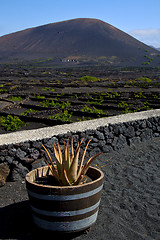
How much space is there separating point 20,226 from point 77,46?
165 metres

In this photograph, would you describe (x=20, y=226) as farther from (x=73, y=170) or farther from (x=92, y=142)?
(x=92, y=142)

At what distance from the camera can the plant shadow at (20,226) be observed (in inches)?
157

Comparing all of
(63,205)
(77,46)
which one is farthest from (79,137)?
(77,46)

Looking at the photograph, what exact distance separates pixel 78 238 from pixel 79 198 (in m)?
0.65

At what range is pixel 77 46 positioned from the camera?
538 ft

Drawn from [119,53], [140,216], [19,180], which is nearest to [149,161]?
[140,216]

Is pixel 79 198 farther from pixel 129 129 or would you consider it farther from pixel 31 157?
pixel 129 129

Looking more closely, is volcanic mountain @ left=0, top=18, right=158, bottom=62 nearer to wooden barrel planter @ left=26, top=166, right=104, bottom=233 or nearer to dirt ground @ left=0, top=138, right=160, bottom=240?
dirt ground @ left=0, top=138, right=160, bottom=240

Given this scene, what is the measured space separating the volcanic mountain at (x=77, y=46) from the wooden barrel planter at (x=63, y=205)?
134287mm

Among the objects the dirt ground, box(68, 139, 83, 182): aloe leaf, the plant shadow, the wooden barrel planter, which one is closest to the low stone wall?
the dirt ground

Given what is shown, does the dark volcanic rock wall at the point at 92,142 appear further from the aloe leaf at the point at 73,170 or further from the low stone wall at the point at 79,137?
the aloe leaf at the point at 73,170

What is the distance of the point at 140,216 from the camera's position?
15.1 feet

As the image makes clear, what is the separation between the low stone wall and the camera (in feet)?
18.9

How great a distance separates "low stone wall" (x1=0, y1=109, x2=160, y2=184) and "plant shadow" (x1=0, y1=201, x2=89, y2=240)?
1.05m
